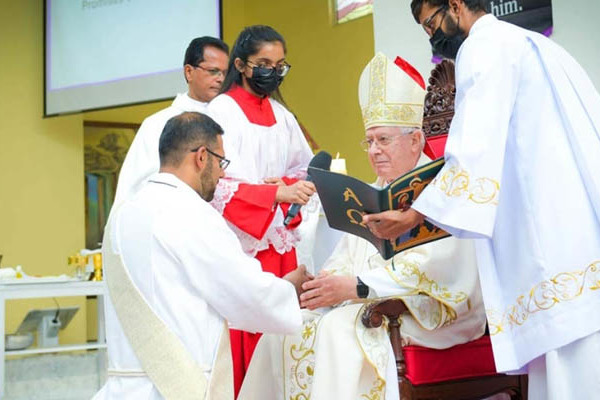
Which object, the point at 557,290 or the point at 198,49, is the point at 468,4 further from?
the point at 198,49

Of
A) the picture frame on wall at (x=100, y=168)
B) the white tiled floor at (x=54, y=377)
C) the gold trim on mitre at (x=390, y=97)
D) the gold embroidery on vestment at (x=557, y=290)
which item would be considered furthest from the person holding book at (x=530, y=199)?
the picture frame on wall at (x=100, y=168)

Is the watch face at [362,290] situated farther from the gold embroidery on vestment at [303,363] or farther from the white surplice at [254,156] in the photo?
the white surplice at [254,156]

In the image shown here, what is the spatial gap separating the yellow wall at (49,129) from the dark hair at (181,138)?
6367mm

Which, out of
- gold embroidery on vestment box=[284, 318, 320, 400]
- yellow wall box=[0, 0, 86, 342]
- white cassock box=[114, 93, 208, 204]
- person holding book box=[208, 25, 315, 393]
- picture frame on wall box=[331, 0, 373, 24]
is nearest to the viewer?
gold embroidery on vestment box=[284, 318, 320, 400]

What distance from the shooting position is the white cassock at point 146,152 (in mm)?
3916

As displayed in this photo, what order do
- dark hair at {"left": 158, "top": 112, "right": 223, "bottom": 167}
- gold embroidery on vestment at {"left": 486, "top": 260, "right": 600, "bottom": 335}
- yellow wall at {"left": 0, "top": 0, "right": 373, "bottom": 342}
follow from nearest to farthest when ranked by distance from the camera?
gold embroidery on vestment at {"left": 486, "top": 260, "right": 600, "bottom": 335}, dark hair at {"left": 158, "top": 112, "right": 223, "bottom": 167}, yellow wall at {"left": 0, "top": 0, "right": 373, "bottom": 342}

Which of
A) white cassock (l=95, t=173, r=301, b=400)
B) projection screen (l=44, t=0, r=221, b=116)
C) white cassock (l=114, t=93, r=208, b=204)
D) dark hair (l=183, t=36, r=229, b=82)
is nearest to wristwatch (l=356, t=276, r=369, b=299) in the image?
white cassock (l=95, t=173, r=301, b=400)

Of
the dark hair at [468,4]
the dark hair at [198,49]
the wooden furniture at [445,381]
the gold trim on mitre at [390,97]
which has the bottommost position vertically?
the wooden furniture at [445,381]

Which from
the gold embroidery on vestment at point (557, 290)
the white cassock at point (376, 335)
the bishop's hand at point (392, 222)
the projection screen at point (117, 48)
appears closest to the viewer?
the gold embroidery on vestment at point (557, 290)

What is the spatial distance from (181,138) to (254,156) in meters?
0.87

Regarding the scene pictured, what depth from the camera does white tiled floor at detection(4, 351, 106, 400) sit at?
23.0ft

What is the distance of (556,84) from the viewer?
227cm

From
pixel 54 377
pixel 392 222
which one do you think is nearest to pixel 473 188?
pixel 392 222

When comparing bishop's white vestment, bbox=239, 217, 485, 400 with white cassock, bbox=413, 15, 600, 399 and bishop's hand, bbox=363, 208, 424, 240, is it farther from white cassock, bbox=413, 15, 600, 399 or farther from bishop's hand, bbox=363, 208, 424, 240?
white cassock, bbox=413, 15, 600, 399
